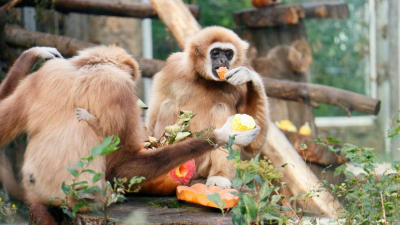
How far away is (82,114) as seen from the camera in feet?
12.0

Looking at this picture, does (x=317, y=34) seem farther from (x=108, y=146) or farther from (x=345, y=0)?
(x=108, y=146)

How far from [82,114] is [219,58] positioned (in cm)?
200

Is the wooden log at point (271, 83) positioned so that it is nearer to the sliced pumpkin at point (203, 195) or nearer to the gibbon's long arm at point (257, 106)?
the gibbon's long arm at point (257, 106)

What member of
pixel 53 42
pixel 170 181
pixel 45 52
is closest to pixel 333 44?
pixel 53 42

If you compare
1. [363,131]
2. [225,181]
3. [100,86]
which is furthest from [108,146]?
[363,131]

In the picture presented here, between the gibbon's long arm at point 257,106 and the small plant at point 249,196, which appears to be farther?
the gibbon's long arm at point 257,106

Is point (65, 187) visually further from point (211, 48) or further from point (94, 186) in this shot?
point (211, 48)

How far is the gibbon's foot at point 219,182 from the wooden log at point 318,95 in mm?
3349

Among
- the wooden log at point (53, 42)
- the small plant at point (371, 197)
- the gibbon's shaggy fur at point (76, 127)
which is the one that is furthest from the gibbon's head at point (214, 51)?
the wooden log at point (53, 42)

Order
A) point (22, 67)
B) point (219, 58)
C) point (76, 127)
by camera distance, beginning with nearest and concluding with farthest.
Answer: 1. point (76, 127)
2. point (22, 67)
3. point (219, 58)

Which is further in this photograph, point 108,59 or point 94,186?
point 108,59

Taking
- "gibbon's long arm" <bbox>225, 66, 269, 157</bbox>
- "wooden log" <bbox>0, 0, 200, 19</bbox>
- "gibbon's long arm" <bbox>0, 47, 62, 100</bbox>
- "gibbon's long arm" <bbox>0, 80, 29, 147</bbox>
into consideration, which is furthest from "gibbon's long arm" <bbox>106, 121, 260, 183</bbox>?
"wooden log" <bbox>0, 0, 200, 19</bbox>

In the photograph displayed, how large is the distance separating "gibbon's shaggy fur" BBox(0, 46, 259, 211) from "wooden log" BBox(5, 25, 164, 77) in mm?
3897

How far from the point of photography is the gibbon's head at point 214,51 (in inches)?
206
